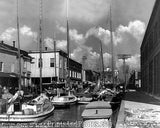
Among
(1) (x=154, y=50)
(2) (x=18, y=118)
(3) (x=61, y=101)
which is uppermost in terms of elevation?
(1) (x=154, y=50)

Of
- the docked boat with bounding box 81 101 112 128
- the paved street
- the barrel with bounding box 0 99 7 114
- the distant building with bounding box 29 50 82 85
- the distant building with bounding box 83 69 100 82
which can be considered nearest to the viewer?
the docked boat with bounding box 81 101 112 128

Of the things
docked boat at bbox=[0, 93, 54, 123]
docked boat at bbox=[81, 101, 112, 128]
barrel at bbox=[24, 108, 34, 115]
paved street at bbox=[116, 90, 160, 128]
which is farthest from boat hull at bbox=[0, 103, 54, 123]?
docked boat at bbox=[81, 101, 112, 128]

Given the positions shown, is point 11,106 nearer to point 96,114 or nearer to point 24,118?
point 24,118

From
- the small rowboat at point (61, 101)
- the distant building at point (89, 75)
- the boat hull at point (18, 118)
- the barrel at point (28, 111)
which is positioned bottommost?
the small rowboat at point (61, 101)

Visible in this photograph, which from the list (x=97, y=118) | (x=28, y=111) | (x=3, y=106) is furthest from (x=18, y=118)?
(x=97, y=118)

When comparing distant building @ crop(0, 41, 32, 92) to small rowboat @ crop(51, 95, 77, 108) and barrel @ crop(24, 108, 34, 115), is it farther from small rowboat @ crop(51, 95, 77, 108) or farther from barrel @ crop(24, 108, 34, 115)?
barrel @ crop(24, 108, 34, 115)

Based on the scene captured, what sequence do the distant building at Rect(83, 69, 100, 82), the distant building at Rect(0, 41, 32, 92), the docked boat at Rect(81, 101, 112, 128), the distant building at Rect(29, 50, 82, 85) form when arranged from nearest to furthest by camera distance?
the docked boat at Rect(81, 101, 112, 128)
the distant building at Rect(0, 41, 32, 92)
the distant building at Rect(29, 50, 82, 85)
the distant building at Rect(83, 69, 100, 82)

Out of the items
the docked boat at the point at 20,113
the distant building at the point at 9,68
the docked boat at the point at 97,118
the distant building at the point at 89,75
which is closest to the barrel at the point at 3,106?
the docked boat at the point at 20,113

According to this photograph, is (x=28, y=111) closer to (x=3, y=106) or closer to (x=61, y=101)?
(x=3, y=106)

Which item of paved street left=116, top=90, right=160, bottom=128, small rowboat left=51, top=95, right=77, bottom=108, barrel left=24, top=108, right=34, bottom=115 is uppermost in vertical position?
paved street left=116, top=90, right=160, bottom=128

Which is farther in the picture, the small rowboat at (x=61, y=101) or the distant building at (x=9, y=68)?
the distant building at (x=9, y=68)

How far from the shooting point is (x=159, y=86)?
95.9ft

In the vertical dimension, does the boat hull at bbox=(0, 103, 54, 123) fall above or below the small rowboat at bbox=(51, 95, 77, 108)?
above

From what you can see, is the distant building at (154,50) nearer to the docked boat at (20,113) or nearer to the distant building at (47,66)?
the docked boat at (20,113)
